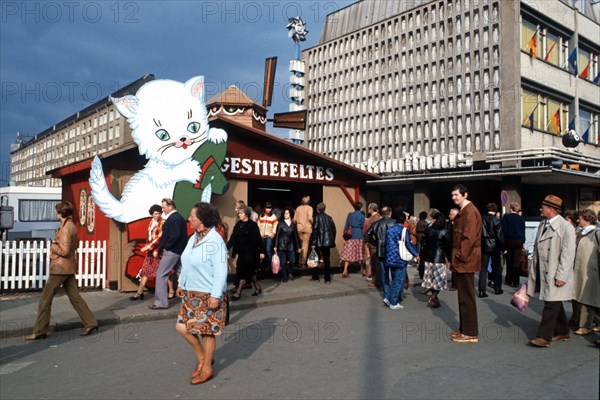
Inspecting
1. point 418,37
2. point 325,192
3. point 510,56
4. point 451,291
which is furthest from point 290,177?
point 418,37

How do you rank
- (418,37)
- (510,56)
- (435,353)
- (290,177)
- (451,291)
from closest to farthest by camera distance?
(435,353) < (451,291) < (290,177) < (510,56) < (418,37)

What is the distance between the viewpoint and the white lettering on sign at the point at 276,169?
12.4m

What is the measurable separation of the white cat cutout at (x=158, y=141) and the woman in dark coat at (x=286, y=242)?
75.6 inches

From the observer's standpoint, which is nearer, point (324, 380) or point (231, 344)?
point (324, 380)

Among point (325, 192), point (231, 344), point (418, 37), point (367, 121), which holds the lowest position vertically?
point (231, 344)

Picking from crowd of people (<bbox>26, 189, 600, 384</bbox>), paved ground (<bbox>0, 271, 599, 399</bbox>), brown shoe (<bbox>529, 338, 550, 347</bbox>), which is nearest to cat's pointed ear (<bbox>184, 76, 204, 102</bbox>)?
crowd of people (<bbox>26, 189, 600, 384</bbox>)

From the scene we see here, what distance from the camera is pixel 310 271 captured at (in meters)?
13.8

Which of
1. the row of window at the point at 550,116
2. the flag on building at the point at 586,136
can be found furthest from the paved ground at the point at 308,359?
the flag on building at the point at 586,136

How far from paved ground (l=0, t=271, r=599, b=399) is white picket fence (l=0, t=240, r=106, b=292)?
1.37 meters

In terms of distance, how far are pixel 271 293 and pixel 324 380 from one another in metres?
5.45

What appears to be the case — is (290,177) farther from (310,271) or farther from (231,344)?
(231,344)

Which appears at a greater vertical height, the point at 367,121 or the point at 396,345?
the point at 367,121

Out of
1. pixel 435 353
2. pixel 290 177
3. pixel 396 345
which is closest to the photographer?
pixel 435 353

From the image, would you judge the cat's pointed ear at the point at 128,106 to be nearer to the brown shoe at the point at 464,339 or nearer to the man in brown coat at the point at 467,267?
the man in brown coat at the point at 467,267
